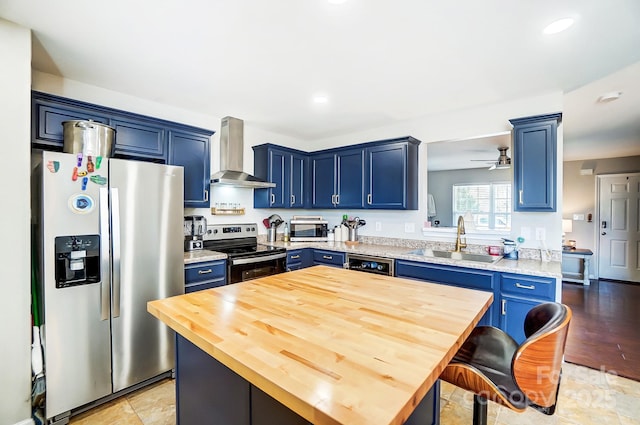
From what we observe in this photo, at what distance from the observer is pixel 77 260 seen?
6.37ft

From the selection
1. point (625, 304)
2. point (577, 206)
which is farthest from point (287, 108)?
point (577, 206)

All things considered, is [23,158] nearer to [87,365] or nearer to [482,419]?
[87,365]

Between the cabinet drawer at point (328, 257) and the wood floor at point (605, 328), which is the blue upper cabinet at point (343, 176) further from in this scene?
the wood floor at point (605, 328)

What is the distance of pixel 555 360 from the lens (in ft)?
3.59

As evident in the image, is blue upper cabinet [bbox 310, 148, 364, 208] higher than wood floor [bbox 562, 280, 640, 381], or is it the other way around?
blue upper cabinet [bbox 310, 148, 364, 208]

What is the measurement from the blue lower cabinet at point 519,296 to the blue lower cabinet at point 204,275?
2573mm

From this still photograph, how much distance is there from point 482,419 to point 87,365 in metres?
2.44

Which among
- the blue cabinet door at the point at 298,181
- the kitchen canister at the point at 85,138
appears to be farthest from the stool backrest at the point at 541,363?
the blue cabinet door at the point at 298,181

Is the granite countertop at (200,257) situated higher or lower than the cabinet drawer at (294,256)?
higher

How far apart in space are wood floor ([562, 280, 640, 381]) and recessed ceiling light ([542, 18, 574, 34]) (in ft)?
8.97

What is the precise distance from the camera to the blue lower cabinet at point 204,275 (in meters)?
2.62

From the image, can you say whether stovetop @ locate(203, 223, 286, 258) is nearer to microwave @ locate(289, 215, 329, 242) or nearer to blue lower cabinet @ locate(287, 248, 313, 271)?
blue lower cabinet @ locate(287, 248, 313, 271)

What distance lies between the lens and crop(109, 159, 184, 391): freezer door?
2.11 m

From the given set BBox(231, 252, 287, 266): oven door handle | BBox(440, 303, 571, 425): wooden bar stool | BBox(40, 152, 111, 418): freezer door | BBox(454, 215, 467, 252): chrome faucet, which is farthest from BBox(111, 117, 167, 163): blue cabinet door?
BBox(454, 215, 467, 252): chrome faucet
